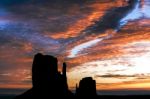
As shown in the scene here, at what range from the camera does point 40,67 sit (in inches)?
2094

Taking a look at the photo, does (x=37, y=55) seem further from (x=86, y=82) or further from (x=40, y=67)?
(x=86, y=82)

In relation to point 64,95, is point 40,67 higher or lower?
higher

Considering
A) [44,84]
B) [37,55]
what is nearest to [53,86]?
[44,84]

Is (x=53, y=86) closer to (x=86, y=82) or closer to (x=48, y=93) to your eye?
(x=48, y=93)

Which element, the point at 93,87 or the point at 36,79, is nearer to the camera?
the point at 36,79

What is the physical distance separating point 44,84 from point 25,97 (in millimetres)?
3255

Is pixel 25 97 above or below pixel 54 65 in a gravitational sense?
below

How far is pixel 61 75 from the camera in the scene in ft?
181

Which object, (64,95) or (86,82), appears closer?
(64,95)

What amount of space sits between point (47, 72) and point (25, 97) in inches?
189

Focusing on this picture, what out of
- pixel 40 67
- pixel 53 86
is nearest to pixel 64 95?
pixel 53 86

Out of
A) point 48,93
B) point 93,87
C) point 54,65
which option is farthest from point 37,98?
point 93,87

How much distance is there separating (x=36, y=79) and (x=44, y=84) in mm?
1577

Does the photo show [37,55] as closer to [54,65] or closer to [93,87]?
[54,65]
